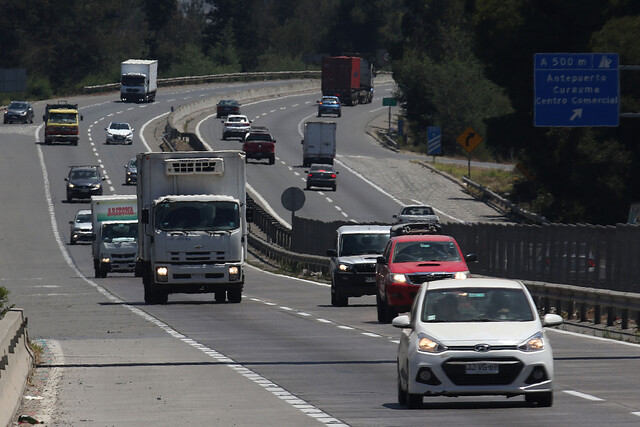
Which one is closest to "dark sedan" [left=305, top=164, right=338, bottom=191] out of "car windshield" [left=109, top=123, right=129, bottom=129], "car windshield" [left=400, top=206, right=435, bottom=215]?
"car windshield" [left=400, top=206, right=435, bottom=215]

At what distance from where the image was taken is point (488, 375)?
45.0ft

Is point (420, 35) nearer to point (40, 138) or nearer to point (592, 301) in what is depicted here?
point (40, 138)

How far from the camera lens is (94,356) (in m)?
21.2

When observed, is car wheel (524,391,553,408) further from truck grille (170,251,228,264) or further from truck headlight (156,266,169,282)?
truck headlight (156,266,169,282)

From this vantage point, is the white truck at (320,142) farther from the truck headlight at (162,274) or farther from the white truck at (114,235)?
the truck headlight at (162,274)

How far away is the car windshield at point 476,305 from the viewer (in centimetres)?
1463

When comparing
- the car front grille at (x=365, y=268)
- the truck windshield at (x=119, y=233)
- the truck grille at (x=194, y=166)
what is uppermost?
the truck grille at (x=194, y=166)

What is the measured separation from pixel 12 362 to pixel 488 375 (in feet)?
17.0

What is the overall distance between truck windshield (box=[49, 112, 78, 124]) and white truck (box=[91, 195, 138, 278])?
2047 inches

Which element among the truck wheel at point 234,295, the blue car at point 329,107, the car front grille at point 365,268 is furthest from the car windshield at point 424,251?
the blue car at point 329,107

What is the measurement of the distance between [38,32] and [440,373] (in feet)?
530

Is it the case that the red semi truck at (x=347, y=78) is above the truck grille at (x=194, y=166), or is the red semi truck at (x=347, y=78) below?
above

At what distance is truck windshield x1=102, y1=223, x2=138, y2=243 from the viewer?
49969 millimetres

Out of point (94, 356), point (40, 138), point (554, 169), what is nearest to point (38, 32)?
point (40, 138)
